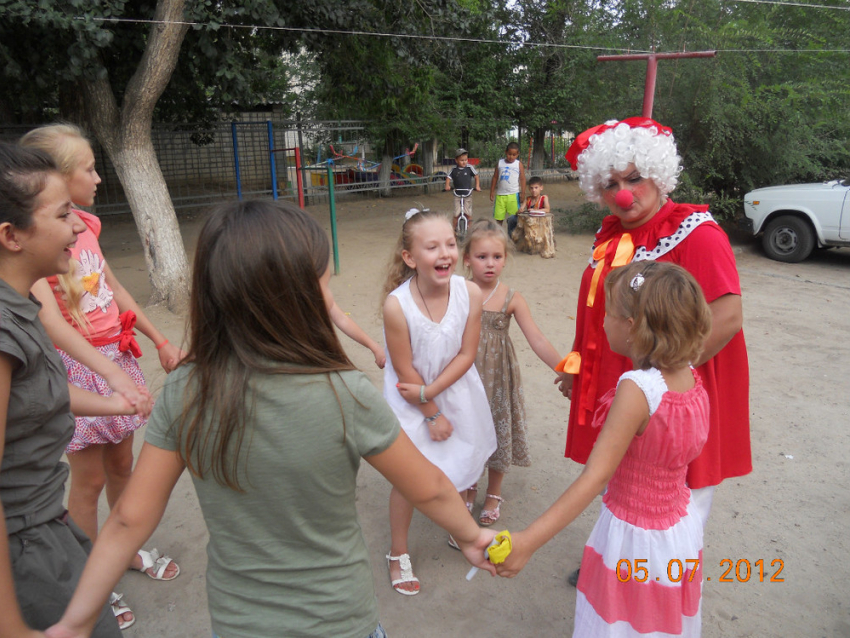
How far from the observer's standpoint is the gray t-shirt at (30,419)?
133 centimetres

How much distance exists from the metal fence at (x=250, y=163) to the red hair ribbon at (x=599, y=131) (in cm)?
853

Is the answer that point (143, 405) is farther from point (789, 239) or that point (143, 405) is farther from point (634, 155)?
point (789, 239)

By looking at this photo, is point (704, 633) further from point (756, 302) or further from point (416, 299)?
point (756, 302)

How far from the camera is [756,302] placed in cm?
702

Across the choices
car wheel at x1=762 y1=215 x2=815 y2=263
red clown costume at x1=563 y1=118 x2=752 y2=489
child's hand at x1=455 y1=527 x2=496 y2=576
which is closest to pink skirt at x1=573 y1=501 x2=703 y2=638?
red clown costume at x1=563 y1=118 x2=752 y2=489

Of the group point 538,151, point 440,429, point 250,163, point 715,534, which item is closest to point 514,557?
point 440,429

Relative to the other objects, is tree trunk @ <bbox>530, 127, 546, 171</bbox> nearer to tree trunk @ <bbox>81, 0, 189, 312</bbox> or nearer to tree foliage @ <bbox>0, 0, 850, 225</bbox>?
tree foliage @ <bbox>0, 0, 850, 225</bbox>

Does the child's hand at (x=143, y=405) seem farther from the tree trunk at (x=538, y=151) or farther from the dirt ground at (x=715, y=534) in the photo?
the tree trunk at (x=538, y=151)

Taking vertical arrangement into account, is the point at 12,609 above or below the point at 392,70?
below

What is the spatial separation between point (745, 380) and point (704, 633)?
3.42ft

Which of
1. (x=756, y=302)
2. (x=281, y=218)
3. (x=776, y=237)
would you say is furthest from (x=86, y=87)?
(x=776, y=237)

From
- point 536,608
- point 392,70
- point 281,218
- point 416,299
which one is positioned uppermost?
point 392,70

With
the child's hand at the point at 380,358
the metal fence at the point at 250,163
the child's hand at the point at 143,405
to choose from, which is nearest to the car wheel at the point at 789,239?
the metal fence at the point at 250,163

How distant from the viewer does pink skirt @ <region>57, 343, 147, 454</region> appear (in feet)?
7.39
